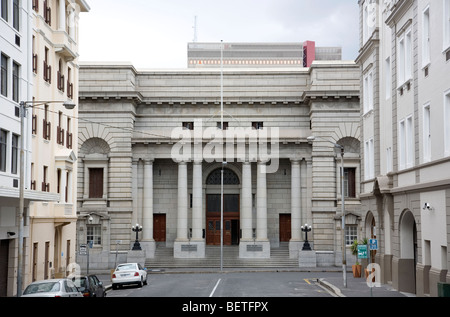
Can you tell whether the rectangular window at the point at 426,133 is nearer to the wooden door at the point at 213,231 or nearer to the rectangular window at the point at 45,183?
the rectangular window at the point at 45,183

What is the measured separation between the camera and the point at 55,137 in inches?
1471

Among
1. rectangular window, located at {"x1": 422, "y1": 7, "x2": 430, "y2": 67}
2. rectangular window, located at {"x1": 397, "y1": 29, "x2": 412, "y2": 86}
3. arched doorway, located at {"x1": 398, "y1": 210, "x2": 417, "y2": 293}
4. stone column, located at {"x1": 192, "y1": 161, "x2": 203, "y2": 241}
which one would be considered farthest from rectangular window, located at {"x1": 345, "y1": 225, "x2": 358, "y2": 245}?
rectangular window, located at {"x1": 422, "y1": 7, "x2": 430, "y2": 67}

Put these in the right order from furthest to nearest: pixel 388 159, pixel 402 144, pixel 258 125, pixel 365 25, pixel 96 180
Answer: pixel 258 125 → pixel 96 180 → pixel 365 25 → pixel 388 159 → pixel 402 144

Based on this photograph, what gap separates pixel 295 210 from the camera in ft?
189

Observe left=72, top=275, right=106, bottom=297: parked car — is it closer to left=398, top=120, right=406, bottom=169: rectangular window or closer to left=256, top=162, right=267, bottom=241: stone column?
left=398, top=120, right=406, bottom=169: rectangular window

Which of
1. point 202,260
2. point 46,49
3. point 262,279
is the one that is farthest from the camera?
point 202,260

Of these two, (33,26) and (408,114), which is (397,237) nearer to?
(408,114)

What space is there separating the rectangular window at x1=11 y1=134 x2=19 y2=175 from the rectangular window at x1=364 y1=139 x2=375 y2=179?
69.3 feet

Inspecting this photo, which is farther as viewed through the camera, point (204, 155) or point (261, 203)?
point (204, 155)

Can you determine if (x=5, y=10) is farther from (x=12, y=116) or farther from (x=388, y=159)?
(x=388, y=159)

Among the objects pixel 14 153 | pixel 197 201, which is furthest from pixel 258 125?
pixel 14 153

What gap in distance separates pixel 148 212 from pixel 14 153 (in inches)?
1159
